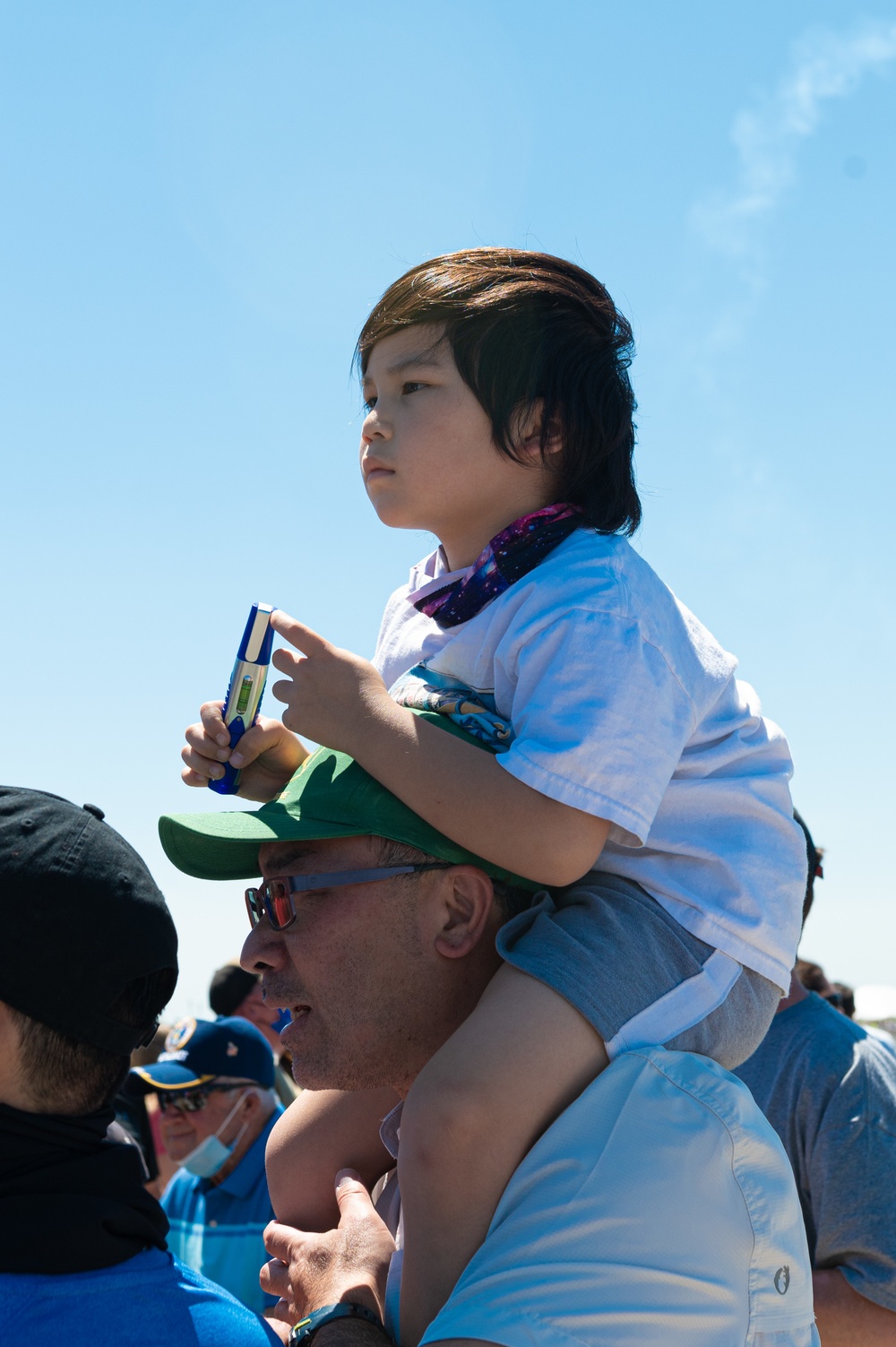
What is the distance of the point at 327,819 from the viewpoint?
2293 mm

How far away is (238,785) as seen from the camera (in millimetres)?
2693

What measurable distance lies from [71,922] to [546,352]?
1.45 meters

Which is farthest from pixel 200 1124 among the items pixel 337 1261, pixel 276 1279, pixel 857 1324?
pixel 337 1261

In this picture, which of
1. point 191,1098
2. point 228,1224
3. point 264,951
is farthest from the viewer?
point 191,1098

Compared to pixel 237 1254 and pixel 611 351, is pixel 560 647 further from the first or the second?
pixel 237 1254

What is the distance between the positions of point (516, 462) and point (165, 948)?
Answer: 3.86 ft

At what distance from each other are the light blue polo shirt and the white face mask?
6 centimetres

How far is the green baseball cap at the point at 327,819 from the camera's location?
2.26 meters

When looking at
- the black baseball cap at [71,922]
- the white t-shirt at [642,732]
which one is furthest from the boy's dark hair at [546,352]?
the black baseball cap at [71,922]

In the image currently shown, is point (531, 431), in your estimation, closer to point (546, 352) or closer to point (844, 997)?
point (546, 352)

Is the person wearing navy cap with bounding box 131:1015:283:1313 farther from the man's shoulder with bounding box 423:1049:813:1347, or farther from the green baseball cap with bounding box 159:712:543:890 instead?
the man's shoulder with bounding box 423:1049:813:1347

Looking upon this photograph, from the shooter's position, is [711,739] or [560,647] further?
[711,739]

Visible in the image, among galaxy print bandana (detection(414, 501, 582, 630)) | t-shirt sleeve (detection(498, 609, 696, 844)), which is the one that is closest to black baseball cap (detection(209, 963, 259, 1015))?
galaxy print bandana (detection(414, 501, 582, 630))

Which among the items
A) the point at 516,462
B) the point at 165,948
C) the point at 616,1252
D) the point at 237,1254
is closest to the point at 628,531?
the point at 516,462
